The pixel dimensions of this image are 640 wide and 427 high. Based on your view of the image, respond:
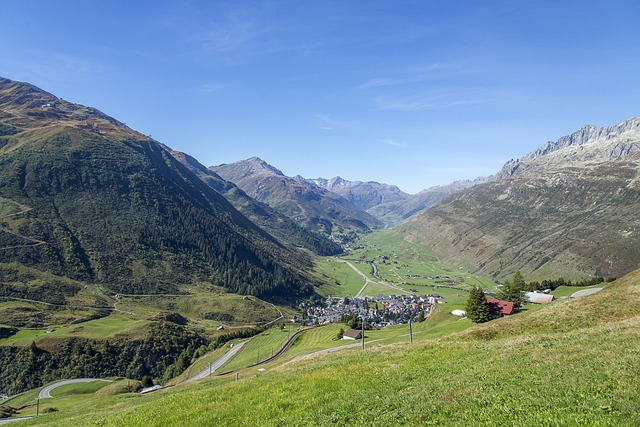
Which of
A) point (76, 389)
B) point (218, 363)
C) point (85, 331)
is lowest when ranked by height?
point (76, 389)

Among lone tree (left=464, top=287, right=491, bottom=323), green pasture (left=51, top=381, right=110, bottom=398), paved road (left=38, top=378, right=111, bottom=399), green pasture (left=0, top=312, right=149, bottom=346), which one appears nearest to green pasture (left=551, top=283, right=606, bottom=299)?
lone tree (left=464, top=287, right=491, bottom=323)

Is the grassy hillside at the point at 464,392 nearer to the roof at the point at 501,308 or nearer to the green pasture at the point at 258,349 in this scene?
the roof at the point at 501,308

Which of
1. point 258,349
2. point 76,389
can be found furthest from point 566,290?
point 76,389

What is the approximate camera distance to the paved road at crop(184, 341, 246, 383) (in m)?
91.0

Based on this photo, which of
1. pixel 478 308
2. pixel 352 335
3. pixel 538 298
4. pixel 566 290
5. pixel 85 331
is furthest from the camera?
pixel 85 331

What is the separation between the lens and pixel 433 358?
87.1ft

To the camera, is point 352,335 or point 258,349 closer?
point 352,335

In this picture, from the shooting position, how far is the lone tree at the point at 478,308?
7044 centimetres

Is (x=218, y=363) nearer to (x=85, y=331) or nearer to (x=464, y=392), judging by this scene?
(x=85, y=331)

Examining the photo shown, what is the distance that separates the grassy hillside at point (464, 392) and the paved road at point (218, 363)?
75.2 m

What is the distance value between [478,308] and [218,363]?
69.2 metres

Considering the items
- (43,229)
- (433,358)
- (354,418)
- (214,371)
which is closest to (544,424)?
(354,418)

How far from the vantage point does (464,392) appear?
16672 mm

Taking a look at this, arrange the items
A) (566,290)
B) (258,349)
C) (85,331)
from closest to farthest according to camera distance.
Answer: (258,349) < (566,290) < (85,331)
